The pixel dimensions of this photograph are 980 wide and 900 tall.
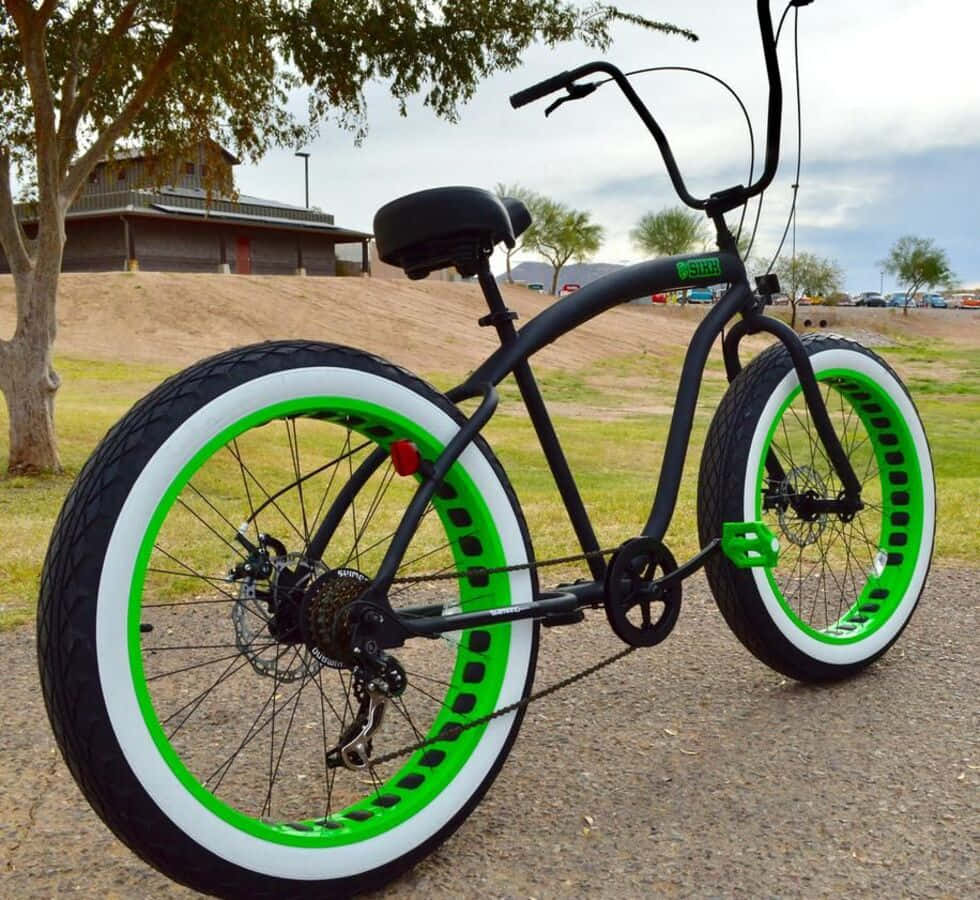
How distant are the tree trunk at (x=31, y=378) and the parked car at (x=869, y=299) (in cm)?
7248

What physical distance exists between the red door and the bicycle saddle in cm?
4403

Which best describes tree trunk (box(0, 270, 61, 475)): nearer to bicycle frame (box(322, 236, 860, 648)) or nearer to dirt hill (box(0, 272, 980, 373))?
bicycle frame (box(322, 236, 860, 648))

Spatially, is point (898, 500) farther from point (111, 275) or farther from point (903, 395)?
point (111, 275)

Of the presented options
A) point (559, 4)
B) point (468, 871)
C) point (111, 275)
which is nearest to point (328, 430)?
point (559, 4)

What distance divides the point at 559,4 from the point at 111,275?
86.8ft

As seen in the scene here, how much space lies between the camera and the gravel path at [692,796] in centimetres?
224

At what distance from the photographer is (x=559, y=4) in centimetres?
966

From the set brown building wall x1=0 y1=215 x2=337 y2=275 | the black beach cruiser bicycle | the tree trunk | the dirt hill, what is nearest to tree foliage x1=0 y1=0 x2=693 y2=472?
the tree trunk

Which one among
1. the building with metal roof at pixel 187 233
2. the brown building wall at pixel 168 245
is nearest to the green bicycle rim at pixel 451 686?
the building with metal roof at pixel 187 233

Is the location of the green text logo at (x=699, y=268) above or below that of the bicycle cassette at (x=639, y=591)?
above

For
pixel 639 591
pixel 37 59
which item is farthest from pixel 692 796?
pixel 37 59

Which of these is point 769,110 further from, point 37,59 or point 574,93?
point 37,59

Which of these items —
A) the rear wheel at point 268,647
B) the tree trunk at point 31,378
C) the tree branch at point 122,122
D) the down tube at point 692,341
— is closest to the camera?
the rear wheel at point 268,647

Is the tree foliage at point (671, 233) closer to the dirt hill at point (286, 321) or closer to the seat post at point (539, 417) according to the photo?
the dirt hill at point (286, 321)
